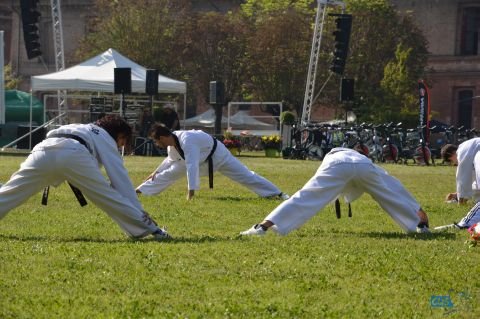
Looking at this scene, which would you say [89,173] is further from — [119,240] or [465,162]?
[465,162]

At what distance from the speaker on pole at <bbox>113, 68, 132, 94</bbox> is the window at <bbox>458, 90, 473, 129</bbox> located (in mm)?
37732

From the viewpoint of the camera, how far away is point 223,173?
786 inches

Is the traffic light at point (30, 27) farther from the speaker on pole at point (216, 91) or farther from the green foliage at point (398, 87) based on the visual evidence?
the green foliage at point (398, 87)

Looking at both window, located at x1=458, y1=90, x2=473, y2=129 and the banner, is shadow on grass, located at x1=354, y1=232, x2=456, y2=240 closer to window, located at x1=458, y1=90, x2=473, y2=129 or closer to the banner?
the banner

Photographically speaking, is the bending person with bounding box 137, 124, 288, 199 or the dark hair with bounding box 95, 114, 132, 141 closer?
the dark hair with bounding box 95, 114, 132, 141

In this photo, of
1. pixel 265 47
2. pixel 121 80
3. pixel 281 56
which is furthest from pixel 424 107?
pixel 265 47

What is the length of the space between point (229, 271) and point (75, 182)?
2854mm

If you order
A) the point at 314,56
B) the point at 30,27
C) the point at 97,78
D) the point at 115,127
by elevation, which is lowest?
the point at 97,78

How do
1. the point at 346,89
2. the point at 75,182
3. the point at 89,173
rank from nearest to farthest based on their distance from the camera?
the point at 89,173 < the point at 75,182 < the point at 346,89

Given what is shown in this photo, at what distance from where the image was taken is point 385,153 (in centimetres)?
4241

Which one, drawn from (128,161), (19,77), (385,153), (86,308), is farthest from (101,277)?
(19,77)

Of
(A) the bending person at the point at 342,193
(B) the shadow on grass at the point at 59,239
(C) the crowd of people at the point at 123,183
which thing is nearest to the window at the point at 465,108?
(C) the crowd of people at the point at 123,183

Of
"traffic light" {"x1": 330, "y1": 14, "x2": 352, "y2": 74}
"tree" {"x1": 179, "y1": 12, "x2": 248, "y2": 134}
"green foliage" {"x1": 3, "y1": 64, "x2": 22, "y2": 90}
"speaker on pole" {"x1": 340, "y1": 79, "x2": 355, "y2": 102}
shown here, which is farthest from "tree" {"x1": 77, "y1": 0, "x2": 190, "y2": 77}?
"traffic light" {"x1": 330, "y1": 14, "x2": 352, "y2": 74}

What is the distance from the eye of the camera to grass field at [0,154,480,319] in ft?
27.0
